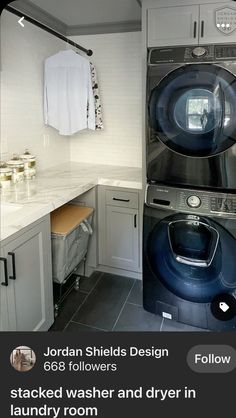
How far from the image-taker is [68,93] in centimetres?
246

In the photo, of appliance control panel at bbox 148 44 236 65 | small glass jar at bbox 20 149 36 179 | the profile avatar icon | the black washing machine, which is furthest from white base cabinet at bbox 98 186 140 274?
the profile avatar icon

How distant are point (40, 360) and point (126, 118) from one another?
2233mm

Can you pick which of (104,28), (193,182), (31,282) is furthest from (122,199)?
(104,28)

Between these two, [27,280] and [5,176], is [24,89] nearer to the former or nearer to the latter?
[5,176]

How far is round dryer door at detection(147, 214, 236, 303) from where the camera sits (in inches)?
64.4

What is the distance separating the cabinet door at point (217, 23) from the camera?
158 cm

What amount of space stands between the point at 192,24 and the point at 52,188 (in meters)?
1.23

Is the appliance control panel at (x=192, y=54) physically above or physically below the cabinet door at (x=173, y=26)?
below

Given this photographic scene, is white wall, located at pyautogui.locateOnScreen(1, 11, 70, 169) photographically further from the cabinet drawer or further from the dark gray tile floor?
the dark gray tile floor

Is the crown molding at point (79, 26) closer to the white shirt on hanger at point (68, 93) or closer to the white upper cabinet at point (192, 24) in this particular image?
the white shirt on hanger at point (68, 93)

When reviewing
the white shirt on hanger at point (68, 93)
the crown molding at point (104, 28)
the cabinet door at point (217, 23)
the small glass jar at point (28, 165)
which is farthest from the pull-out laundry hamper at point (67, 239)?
the crown molding at point (104, 28)

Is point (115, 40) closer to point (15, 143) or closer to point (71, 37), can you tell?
point (71, 37)

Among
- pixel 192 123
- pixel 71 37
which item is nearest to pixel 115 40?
pixel 71 37

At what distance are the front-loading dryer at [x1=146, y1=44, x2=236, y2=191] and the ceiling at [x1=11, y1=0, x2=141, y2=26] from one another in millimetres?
690
